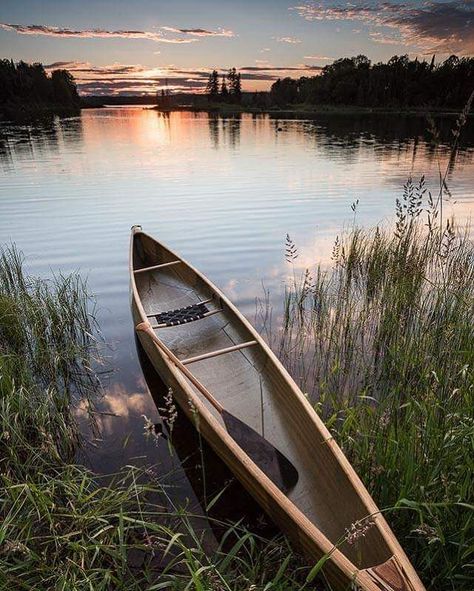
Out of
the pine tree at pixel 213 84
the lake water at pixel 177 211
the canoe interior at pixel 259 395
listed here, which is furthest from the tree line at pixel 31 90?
the canoe interior at pixel 259 395

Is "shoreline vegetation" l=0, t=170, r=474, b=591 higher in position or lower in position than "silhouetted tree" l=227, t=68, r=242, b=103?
lower

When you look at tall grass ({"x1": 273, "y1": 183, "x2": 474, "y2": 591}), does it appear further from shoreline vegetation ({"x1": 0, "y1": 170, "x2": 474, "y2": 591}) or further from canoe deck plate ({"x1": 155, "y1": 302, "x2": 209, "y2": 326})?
canoe deck plate ({"x1": 155, "y1": 302, "x2": 209, "y2": 326})

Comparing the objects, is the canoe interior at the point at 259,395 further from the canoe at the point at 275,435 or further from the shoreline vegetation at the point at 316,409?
the shoreline vegetation at the point at 316,409

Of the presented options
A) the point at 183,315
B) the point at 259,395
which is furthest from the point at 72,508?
the point at 183,315

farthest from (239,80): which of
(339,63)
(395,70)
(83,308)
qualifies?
(83,308)

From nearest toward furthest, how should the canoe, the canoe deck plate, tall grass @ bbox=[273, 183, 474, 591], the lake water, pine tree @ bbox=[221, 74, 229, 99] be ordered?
the canoe, tall grass @ bbox=[273, 183, 474, 591], the canoe deck plate, the lake water, pine tree @ bbox=[221, 74, 229, 99]

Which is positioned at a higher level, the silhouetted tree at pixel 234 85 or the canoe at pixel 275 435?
the silhouetted tree at pixel 234 85

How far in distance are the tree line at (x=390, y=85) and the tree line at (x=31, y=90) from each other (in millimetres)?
56278

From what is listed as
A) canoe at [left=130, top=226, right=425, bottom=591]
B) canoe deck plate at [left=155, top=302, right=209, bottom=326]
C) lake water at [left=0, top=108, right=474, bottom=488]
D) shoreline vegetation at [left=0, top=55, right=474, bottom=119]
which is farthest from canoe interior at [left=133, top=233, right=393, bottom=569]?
shoreline vegetation at [left=0, top=55, right=474, bottom=119]

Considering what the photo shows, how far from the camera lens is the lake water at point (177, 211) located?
6158 mm

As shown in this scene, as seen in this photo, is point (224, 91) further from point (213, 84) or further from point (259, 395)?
point (259, 395)

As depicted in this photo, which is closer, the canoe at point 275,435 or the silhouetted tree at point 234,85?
the canoe at point 275,435

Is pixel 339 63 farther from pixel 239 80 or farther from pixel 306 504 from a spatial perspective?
pixel 306 504

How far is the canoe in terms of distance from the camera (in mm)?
2365
